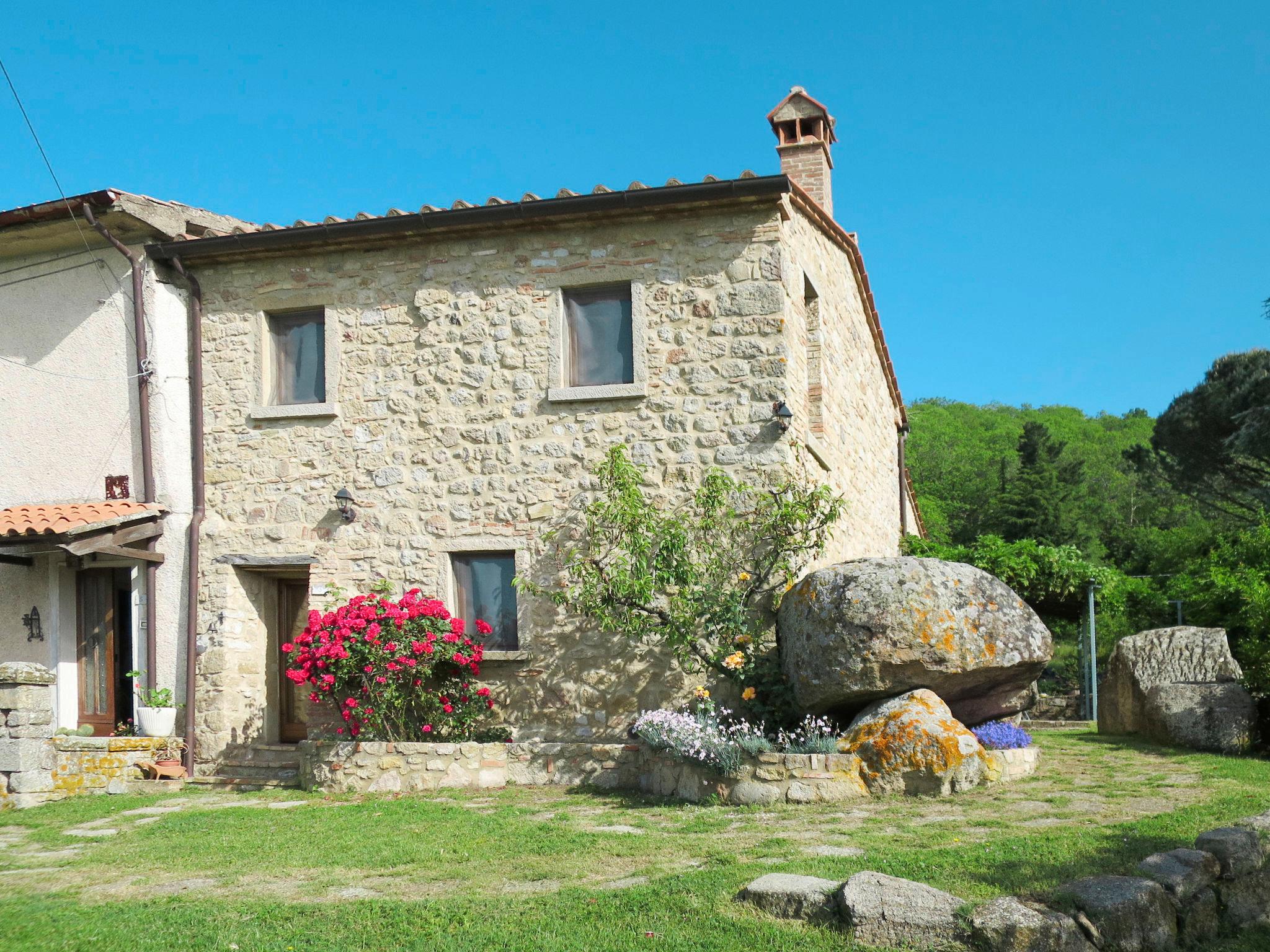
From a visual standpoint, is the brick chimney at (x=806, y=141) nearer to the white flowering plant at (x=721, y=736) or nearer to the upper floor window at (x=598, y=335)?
the upper floor window at (x=598, y=335)

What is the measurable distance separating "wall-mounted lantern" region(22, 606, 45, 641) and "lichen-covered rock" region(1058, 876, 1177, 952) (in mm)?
10162

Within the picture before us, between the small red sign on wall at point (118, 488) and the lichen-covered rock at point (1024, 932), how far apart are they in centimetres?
932

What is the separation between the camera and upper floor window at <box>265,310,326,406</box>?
10.8 m

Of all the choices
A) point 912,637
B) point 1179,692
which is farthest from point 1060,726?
point 912,637

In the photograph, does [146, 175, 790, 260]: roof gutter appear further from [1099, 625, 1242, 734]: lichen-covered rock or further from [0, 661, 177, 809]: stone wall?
[1099, 625, 1242, 734]: lichen-covered rock

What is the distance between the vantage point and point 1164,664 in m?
10.0

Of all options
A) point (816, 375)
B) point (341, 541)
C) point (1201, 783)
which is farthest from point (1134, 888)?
point (341, 541)

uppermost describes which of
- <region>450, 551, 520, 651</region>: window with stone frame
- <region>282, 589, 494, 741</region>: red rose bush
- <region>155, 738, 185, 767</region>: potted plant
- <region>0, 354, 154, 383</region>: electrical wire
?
<region>0, 354, 154, 383</region>: electrical wire

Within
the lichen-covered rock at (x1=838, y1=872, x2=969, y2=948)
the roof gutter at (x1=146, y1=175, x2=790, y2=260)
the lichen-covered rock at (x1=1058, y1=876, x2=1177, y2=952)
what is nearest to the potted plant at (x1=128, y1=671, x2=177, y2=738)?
the roof gutter at (x1=146, y1=175, x2=790, y2=260)

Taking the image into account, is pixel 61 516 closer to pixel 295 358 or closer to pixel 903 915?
pixel 295 358

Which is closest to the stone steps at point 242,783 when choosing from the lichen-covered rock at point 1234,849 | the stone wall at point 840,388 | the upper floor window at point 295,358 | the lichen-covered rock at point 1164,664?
the upper floor window at point 295,358

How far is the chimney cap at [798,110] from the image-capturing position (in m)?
12.1

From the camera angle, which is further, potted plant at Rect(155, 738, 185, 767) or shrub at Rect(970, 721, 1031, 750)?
potted plant at Rect(155, 738, 185, 767)

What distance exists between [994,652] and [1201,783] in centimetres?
159
